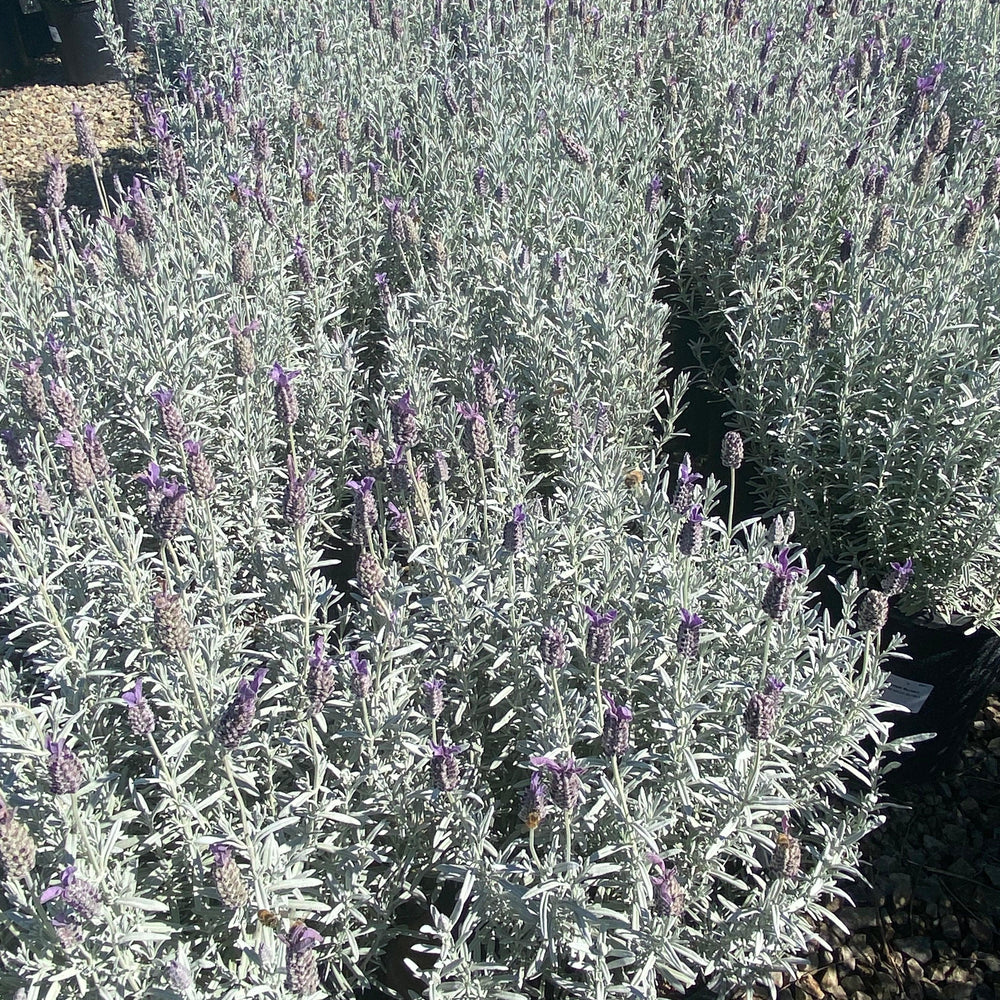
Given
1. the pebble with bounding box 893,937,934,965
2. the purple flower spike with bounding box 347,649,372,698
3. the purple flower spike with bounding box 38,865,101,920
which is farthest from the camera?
the pebble with bounding box 893,937,934,965

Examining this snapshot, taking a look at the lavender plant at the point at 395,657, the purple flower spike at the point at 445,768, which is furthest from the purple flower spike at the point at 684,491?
the purple flower spike at the point at 445,768

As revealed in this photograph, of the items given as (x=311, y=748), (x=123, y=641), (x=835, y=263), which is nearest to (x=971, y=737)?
(x=835, y=263)

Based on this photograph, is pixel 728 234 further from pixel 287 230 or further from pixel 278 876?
pixel 278 876

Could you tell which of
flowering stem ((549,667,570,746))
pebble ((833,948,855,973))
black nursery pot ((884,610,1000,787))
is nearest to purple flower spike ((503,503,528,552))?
flowering stem ((549,667,570,746))

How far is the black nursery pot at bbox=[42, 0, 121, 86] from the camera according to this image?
297 inches

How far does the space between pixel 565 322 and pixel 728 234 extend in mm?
1068

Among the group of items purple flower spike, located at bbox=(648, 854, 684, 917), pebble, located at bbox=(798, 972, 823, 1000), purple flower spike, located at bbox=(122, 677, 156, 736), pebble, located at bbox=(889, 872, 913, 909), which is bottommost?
pebble, located at bbox=(889, 872, 913, 909)

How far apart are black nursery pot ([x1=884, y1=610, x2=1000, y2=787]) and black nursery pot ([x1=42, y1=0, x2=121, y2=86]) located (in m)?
7.48

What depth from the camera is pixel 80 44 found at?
7633mm

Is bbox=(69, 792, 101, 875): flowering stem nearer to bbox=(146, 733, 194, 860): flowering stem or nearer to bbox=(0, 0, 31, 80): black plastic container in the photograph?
bbox=(146, 733, 194, 860): flowering stem

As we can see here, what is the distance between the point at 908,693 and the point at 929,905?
53 cm

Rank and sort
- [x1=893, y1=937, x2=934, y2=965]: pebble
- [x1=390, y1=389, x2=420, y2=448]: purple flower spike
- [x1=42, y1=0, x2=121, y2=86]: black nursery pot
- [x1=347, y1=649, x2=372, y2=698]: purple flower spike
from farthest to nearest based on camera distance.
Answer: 1. [x1=42, y1=0, x2=121, y2=86]: black nursery pot
2. [x1=893, y1=937, x2=934, y2=965]: pebble
3. [x1=390, y1=389, x2=420, y2=448]: purple flower spike
4. [x1=347, y1=649, x2=372, y2=698]: purple flower spike

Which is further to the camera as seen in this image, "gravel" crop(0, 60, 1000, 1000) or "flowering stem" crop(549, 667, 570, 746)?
"gravel" crop(0, 60, 1000, 1000)

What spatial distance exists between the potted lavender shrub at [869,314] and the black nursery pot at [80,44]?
Answer: 5.49 meters
